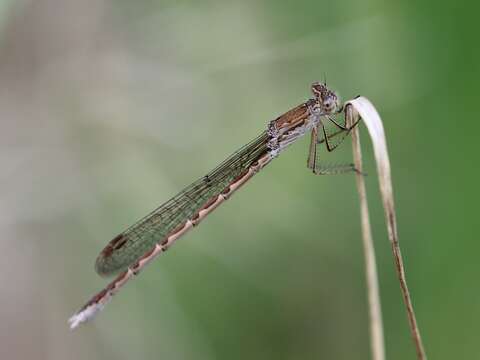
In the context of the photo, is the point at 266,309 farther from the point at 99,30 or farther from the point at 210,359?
the point at 99,30

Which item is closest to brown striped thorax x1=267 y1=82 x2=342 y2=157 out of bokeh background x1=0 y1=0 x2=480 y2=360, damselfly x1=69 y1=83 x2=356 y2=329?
damselfly x1=69 y1=83 x2=356 y2=329

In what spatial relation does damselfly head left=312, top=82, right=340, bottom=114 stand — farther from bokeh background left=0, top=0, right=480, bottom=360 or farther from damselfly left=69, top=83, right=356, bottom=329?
bokeh background left=0, top=0, right=480, bottom=360

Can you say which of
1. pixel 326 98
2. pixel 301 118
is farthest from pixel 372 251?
pixel 301 118

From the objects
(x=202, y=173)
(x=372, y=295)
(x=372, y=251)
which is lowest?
(x=372, y=295)

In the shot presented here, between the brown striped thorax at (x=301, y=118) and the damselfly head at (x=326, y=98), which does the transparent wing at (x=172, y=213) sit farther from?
the damselfly head at (x=326, y=98)

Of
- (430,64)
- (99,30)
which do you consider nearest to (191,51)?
(99,30)

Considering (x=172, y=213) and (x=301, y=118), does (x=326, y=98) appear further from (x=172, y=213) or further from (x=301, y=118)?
(x=172, y=213)
